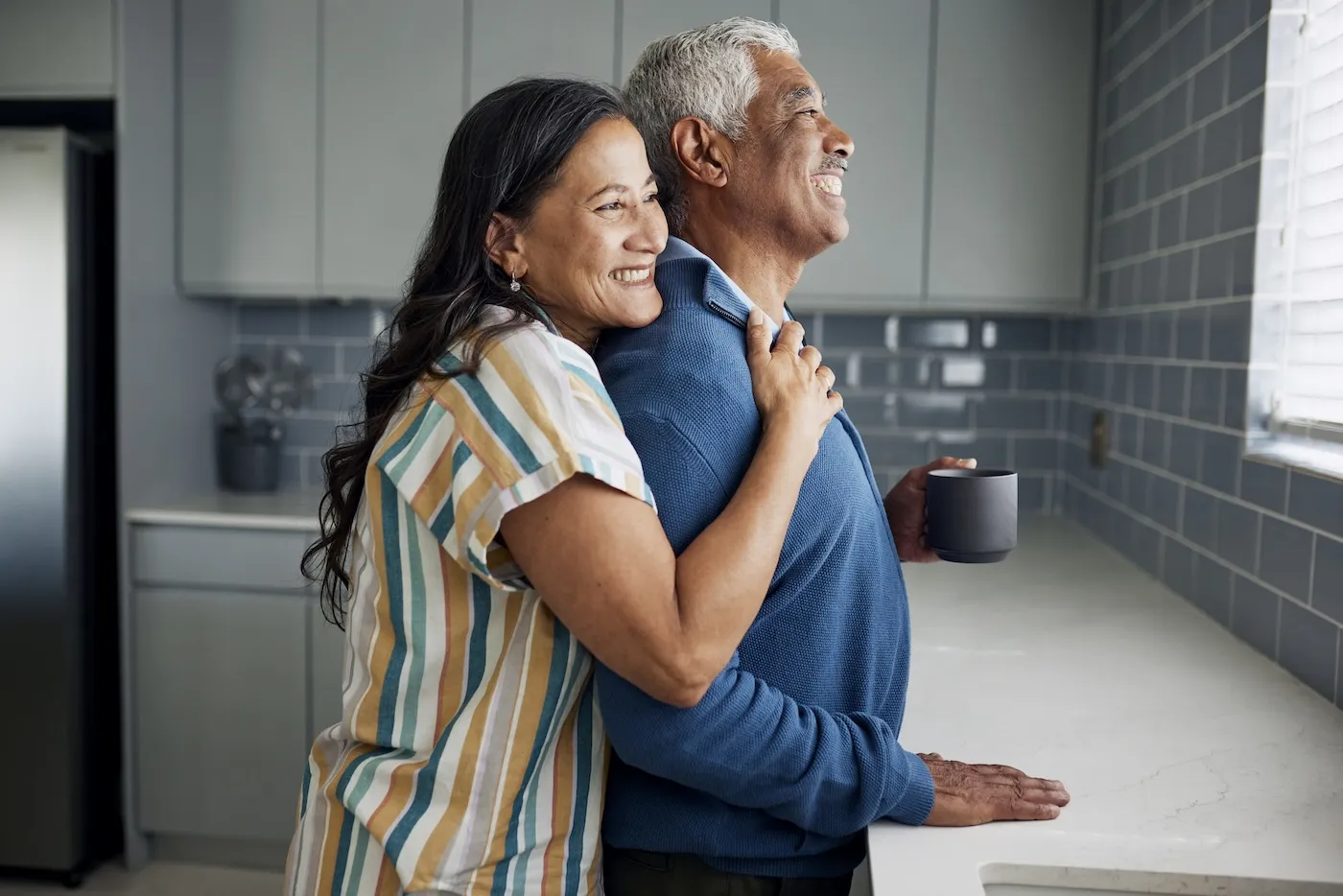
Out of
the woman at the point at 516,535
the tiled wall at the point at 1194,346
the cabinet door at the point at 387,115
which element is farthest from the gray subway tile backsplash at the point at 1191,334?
the cabinet door at the point at 387,115

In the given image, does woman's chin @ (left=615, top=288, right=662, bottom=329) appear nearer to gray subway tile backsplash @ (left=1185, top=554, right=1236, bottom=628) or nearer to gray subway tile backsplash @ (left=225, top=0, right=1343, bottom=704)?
gray subway tile backsplash @ (left=225, top=0, right=1343, bottom=704)

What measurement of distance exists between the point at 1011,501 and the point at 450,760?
636 millimetres

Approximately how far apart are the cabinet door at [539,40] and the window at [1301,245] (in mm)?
1665

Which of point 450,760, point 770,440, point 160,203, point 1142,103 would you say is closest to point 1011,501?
point 770,440

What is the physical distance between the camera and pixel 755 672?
3.32 ft

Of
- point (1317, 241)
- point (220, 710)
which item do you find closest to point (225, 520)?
point (220, 710)

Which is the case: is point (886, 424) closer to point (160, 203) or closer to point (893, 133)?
point (893, 133)

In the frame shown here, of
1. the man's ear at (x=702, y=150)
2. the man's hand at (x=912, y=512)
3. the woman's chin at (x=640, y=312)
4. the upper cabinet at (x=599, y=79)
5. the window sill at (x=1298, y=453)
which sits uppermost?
the upper cabinet at (x=599, y=79)

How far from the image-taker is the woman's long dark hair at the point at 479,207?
0.99 m

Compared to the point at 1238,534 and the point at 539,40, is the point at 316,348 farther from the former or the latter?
the point at 1238,534

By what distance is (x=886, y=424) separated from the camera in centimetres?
316

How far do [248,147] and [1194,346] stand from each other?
2341 millimetres

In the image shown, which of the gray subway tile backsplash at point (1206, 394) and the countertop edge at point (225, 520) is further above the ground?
the gray subway tile backsplash at point (1206, 394)

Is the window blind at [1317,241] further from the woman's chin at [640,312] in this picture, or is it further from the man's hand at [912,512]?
the woman's chin at [640,312]
